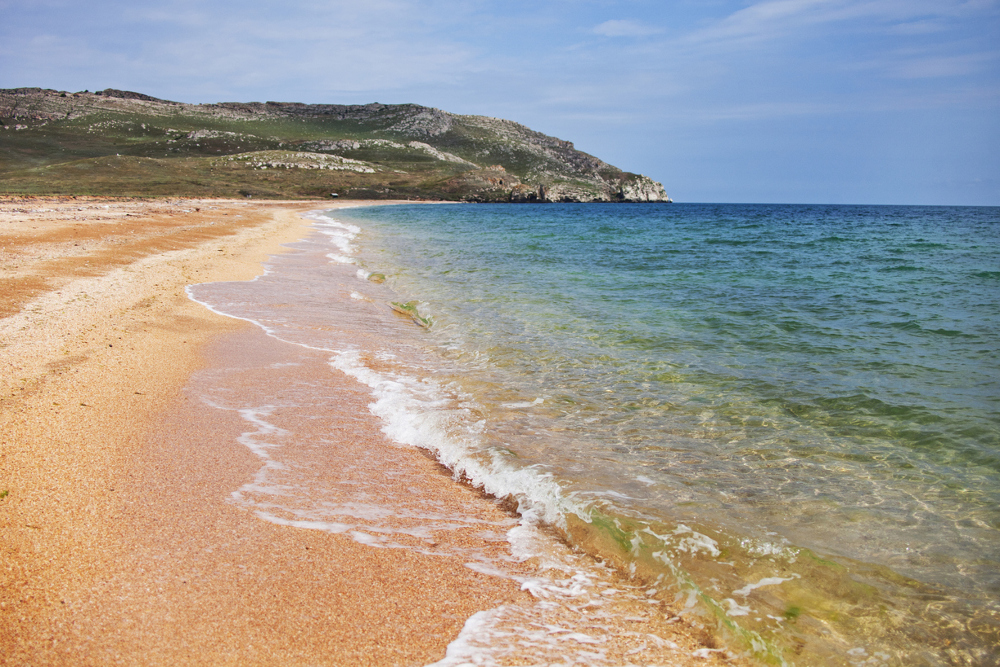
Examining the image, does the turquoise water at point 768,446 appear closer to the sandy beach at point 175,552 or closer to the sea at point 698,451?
the sea at point 698,451

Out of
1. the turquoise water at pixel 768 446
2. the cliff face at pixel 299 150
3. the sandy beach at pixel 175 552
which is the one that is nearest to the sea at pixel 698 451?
the turquoise water at pixel 768 446

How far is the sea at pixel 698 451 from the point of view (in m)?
3.15

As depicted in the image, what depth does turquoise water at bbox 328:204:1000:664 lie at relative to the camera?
10.6 ft

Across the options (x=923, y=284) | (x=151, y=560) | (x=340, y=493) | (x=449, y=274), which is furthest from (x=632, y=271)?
(x=151, y=560)

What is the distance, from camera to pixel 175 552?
10.5 feet

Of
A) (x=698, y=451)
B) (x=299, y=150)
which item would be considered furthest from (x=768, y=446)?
(x=299, y=150)

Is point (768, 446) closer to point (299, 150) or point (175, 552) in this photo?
point (175, 552)

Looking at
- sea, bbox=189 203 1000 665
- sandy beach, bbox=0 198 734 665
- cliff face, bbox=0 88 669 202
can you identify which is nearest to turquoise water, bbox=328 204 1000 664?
sea, bbox=189 203 1000 665

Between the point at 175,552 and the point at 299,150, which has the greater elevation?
the point at 299,150

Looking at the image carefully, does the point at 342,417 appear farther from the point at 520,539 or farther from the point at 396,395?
the point at 520,539

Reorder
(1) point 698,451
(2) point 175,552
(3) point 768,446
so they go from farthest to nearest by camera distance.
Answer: (3) point 768,446 → (1) point 698,451 → (2) point 175,552

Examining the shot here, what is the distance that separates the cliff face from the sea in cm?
6503

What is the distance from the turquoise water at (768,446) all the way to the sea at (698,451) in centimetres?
2

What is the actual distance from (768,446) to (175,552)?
15.4 ft
